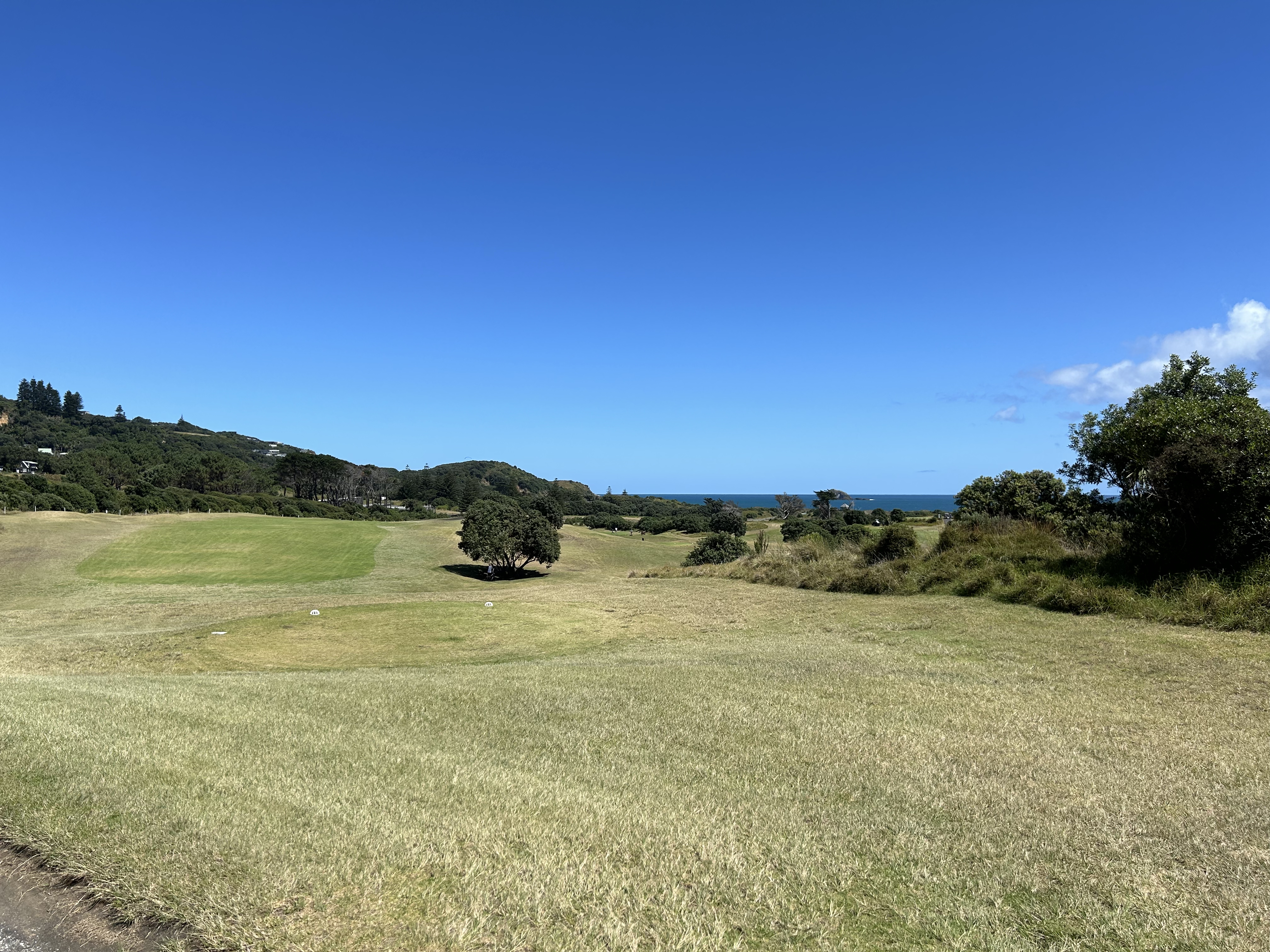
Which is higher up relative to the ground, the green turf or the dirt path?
the dirt path

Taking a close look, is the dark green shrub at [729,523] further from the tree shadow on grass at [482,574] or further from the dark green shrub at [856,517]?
the tree shadow on grass at [482,574]

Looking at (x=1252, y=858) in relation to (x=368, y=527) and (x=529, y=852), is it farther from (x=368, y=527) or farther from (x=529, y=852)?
(x=368, y=527)

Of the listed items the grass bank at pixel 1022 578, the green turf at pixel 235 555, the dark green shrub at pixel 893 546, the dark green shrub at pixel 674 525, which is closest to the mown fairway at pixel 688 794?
the grass bank at pixel 1022 578

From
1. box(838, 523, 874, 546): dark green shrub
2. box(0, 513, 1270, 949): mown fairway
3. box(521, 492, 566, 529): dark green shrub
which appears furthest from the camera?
box(521, 492, 566, 529): dark green shrub

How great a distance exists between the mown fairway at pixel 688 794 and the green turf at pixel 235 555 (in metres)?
30.8

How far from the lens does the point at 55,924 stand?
3.26m

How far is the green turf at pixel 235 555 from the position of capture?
3894 centimetres

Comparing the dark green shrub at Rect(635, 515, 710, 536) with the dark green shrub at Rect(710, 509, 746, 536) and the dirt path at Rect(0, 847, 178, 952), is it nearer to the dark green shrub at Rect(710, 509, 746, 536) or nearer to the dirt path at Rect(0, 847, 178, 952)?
the dark green shrub at Rect(710, 509, 746, 536)

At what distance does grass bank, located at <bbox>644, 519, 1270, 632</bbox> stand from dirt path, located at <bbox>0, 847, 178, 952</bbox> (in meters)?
14.0

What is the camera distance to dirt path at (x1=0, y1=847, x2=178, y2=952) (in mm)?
3068

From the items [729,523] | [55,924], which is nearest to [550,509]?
[729,523]

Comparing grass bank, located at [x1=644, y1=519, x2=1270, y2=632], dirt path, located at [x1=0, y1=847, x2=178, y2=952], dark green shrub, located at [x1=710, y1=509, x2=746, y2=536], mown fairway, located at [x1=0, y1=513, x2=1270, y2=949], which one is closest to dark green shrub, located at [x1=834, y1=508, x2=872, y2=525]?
dark green shrub, located at [x1=710, y1=509, x2=746, y2=536]

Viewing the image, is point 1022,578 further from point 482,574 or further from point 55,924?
point 482,574

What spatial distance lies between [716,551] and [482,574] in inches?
669
